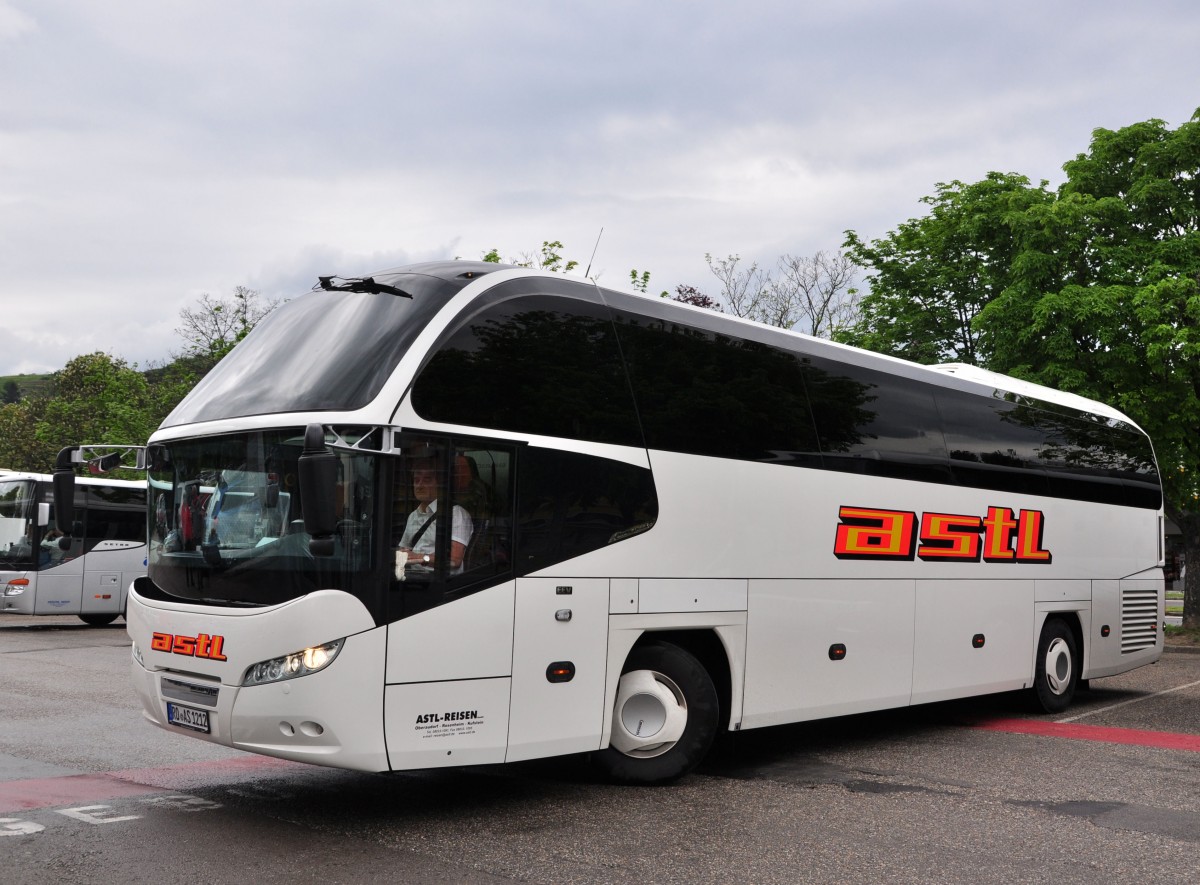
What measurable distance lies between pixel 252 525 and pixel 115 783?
8.38 feet

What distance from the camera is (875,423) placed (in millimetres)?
10164

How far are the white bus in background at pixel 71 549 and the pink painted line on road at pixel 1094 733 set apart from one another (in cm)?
1779

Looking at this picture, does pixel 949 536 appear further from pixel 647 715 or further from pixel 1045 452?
pixel 647 715

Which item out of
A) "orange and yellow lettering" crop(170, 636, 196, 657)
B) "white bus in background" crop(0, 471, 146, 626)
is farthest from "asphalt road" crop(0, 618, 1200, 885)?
"white bus in background" crop(0, 471, 146, 626)

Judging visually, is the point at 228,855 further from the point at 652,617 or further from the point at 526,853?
the point at 652,617

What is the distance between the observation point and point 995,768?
9.22m

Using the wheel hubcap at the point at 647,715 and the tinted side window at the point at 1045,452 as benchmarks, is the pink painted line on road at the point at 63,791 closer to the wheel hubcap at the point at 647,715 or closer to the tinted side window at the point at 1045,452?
the wheel hubcap at the point at 647,715

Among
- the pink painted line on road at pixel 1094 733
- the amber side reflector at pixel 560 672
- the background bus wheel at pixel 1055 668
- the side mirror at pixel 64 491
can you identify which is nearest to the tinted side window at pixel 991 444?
the background bus wheel at pixel 1055 668

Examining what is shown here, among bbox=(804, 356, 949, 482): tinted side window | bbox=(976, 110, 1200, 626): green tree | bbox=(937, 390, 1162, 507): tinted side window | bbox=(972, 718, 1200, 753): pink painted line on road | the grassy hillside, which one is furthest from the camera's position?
the grassy hillside

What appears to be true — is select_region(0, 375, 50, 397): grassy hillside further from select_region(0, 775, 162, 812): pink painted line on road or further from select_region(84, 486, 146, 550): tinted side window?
select_region(0, 775, 162, 812): pink painted line on road

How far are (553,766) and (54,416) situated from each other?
58040 mm

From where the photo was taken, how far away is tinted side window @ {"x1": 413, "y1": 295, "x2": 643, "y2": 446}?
23.0ft

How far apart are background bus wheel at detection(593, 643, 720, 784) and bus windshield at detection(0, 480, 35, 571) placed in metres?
19.4

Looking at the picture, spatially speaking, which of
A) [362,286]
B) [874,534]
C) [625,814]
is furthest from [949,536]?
[362,286]
